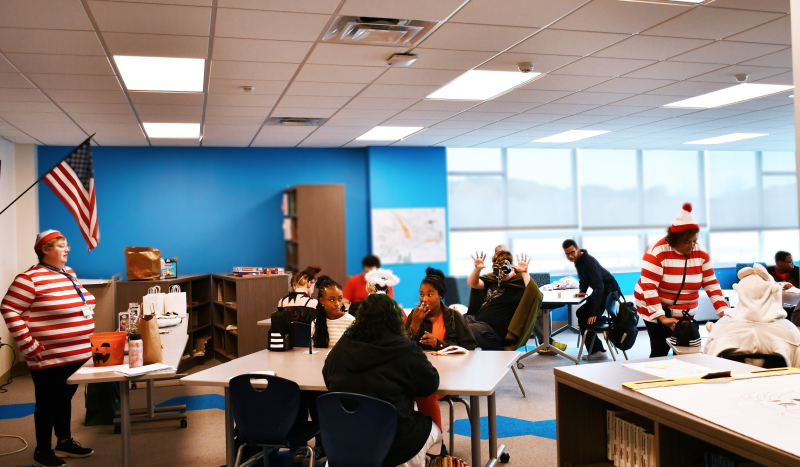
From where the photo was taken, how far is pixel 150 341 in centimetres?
372

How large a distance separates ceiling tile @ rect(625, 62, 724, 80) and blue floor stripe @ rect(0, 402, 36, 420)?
6103mm

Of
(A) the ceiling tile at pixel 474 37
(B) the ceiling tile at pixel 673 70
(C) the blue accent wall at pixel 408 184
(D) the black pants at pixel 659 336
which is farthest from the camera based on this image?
(C) the blue accent wall at pixel 408 184

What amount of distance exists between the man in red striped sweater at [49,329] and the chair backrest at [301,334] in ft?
4.58

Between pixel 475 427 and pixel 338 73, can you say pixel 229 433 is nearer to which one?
pixel 475 427

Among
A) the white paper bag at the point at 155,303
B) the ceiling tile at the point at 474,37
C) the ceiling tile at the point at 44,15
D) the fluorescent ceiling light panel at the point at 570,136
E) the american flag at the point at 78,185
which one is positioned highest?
the fluorescent ceiling light panel at the point at 570,136

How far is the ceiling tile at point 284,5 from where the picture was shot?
3.16 m

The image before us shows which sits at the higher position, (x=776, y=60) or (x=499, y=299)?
(x=776, y=60)

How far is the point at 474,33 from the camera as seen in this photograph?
12.4 ft

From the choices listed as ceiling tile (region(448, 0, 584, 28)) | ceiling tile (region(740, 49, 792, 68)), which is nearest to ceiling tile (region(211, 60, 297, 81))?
ceiling tile (region(448, 0, 584, 28))

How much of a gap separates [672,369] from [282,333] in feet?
8.56

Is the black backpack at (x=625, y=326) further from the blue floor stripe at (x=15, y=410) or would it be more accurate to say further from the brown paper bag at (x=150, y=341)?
the blue floor stripe at (x=15, y=410)

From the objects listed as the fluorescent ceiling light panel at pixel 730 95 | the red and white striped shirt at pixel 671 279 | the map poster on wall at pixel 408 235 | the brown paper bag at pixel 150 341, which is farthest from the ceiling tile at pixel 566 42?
the map poster on wall at pixel 408 235

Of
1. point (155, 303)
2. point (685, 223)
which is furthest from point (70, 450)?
point (685, 223)

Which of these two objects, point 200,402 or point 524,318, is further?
point 200,402
